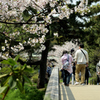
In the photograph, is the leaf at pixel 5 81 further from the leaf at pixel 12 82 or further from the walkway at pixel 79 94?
the walkway at pixel 79 94

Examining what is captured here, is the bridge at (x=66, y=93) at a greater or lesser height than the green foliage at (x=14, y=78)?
lesser

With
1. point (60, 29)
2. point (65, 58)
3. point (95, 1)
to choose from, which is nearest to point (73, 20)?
point (60, 29)

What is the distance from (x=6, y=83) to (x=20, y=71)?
10cm

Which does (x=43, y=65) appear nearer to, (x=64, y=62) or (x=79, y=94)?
(x=64, y=62)

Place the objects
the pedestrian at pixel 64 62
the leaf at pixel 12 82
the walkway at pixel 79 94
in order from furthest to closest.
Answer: the pedestrian at pixel 64 62, the walkway at pixel 79 94, the leaf at pixel 12 82

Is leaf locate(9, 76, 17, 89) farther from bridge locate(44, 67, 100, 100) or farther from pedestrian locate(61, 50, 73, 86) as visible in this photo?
pedestrian locate(61, 50, 73, 86)

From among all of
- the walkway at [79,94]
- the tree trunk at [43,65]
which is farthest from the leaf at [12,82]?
the tree trunk at [43,65]

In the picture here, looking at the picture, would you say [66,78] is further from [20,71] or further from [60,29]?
[60,29]

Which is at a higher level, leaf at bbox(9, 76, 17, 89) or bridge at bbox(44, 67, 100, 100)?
Result: leaf at bbox(9, 76, 17, 89)

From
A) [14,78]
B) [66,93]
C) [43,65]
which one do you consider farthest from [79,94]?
[43,65]

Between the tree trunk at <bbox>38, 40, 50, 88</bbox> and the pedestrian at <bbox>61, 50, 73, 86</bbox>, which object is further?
the tree trunk at <bbox>38, 40, 50, 88</bbox>

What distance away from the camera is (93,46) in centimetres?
1816

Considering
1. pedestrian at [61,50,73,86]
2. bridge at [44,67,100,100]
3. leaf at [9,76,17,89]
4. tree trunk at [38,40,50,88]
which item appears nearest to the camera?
leaf at [9,76,17,89]

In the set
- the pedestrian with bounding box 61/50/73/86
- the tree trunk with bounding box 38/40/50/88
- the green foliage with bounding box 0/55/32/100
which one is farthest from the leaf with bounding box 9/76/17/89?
the tree trunk with bounding box 38/40/50/88
